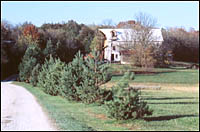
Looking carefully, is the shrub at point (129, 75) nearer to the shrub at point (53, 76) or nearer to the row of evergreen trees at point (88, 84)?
the row of evergreen trees at point (88, 84)

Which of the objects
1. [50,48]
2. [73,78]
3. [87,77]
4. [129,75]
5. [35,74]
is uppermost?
[50,48]

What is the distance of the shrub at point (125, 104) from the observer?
13.2 m

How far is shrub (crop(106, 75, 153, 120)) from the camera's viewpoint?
1317cm

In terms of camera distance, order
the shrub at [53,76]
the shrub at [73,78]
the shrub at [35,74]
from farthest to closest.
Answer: the shrub at [35,74]
the shrub at [53,76]
the shrub at [73,78]

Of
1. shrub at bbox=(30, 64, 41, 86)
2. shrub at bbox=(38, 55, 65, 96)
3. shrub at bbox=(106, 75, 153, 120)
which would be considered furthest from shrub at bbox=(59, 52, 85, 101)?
shrub at bbox=(30, 64, 41, 86)

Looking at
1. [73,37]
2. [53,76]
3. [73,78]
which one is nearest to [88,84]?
[73,78]

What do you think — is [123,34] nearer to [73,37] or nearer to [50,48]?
[73,37]

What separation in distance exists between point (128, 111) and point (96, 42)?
3049 mm

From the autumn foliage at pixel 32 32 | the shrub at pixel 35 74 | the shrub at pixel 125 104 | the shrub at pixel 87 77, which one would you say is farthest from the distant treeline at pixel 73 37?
the shrub at pixel 35 74

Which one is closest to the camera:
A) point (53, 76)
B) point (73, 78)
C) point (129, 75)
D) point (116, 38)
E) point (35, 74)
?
point (116, 38)

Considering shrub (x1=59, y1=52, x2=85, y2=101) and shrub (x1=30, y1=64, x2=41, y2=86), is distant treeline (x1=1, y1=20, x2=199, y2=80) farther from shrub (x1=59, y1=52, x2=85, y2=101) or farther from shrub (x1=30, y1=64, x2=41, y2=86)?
shrub (x1=30, y1=64, x2=41, y2=86)

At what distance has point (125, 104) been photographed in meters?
13.2

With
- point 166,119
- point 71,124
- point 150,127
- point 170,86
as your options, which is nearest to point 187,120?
point 166,119

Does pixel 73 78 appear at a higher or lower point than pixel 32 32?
lower
